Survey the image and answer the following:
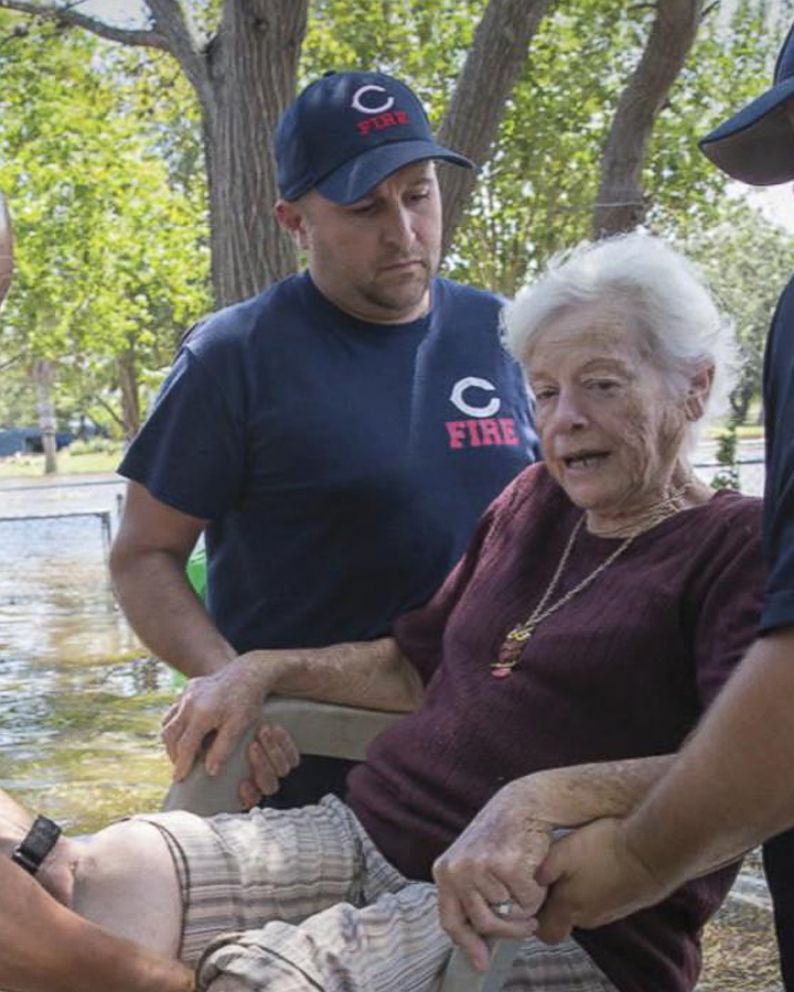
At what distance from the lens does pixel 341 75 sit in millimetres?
3264

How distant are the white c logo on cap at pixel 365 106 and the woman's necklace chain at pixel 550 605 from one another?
43.1 inches

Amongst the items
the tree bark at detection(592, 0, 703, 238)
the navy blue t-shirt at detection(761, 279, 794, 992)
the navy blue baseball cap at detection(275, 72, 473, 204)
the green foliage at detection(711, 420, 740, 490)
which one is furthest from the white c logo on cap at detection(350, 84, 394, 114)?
the tree bark at detection(592, 0, 703, 238)

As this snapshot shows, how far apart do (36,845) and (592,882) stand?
0.78 meters

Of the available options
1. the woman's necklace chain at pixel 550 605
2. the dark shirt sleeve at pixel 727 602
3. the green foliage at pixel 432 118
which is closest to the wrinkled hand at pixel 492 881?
the dark shirt sleeve at pixel 727 602

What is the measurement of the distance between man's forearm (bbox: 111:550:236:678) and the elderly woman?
0.27m

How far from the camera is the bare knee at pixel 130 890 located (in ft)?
7.66

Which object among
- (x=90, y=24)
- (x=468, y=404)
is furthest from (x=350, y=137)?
(x=90, y=24)

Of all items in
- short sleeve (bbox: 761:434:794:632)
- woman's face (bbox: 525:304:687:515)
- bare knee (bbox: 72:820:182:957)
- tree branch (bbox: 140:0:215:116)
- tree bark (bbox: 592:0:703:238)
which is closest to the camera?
short sleeve (bbox: 761:434:794:632)

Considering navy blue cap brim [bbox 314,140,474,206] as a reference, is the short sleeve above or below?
below

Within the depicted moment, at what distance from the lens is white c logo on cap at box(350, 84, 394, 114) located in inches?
125

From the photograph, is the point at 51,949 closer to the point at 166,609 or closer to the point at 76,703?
the point at 166,609

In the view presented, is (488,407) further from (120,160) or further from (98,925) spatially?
(120,160)

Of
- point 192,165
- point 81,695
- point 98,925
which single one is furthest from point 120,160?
point 98,925

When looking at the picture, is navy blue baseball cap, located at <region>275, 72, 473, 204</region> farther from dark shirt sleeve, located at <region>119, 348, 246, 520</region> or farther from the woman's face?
the woman's face
